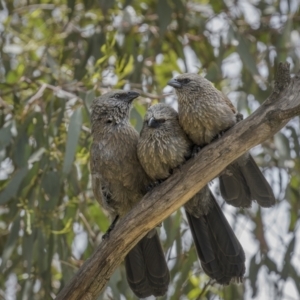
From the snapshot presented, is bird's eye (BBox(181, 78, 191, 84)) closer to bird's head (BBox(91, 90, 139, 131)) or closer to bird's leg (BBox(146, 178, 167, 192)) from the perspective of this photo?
bird's head (BBox(91, 90, 139, 131))

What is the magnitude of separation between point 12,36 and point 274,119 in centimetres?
255

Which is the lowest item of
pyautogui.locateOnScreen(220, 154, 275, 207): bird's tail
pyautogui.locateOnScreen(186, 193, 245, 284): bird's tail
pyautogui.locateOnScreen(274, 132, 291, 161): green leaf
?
pyautogui.locateOnScreen(186, 193, 245, 284): bird's tail

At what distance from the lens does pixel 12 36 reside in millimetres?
5375

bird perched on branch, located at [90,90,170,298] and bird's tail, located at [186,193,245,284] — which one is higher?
bird perched on branch, located at [90,90,170,298]

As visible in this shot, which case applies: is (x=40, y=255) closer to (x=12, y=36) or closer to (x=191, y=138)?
(x=191, y=138)

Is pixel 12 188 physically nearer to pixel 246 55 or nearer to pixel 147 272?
pixel 147 272

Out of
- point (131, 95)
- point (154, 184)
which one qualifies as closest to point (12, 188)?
point (131, 95)

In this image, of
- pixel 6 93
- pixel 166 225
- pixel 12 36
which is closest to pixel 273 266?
pixel 166 225

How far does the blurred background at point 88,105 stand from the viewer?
4.27 m

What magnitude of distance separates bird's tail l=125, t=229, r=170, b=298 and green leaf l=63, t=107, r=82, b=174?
1.78 ft

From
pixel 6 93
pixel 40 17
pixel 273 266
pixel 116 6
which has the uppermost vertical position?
pixel 40 17

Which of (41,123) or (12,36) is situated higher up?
(12,36)

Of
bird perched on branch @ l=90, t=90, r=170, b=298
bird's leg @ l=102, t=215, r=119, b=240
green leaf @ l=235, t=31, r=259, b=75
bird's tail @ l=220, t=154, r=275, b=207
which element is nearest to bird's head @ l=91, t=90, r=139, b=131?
bird perched on branch @ l=90, t=90, r=170, b=298

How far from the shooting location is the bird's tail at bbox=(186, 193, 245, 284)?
12.6 feet
